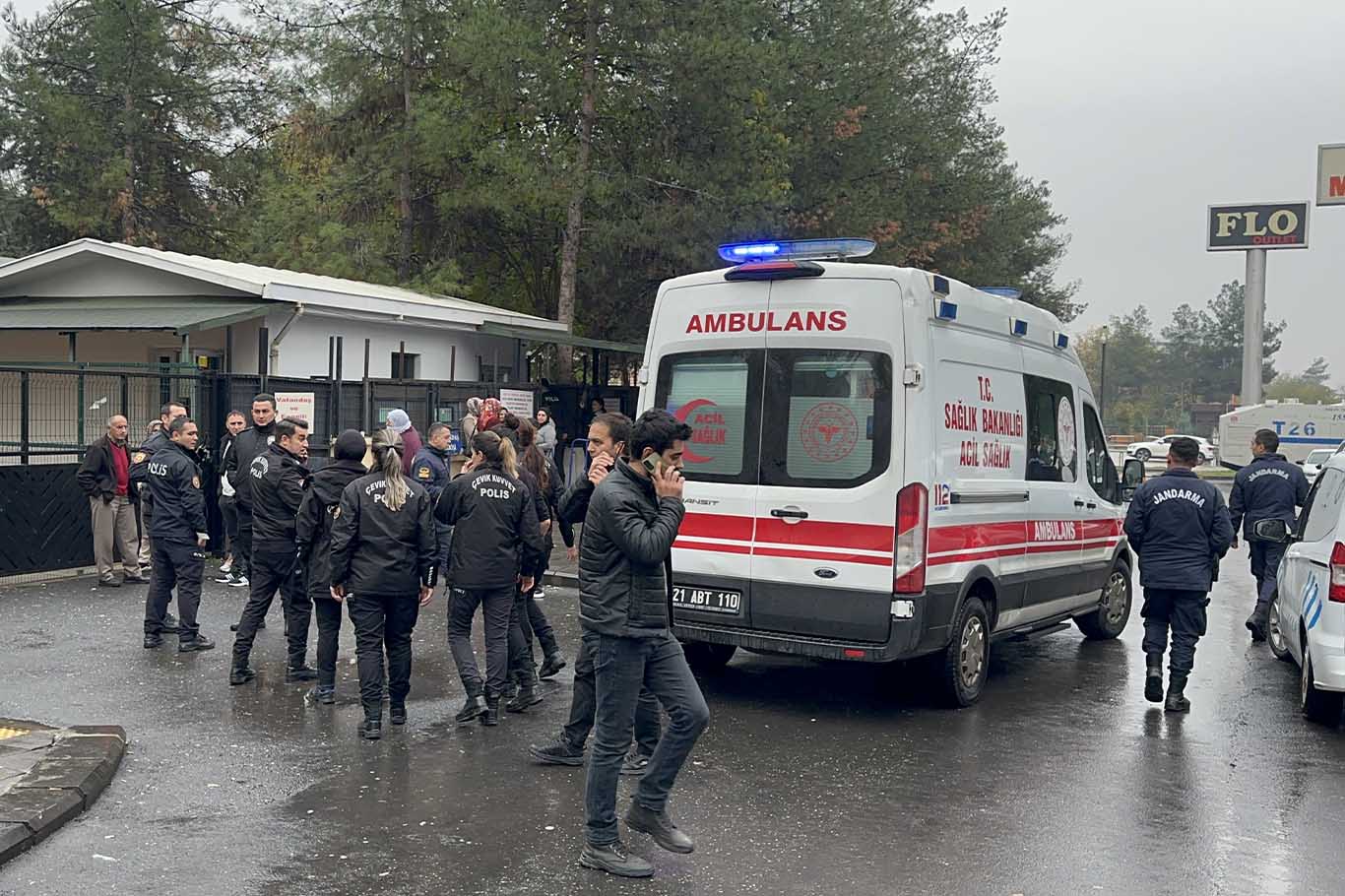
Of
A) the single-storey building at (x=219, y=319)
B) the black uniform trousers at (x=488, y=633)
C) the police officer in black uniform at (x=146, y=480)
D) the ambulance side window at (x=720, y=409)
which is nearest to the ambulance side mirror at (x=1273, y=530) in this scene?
the ambulance side window at (x=720, y=409)

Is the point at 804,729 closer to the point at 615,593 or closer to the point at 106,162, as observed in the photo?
the point at 615,593

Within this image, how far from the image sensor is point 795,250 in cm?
866

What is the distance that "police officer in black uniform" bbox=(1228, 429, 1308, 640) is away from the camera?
11211 mm

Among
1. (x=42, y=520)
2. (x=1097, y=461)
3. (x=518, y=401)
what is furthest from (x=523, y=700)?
(x=518, y=401)

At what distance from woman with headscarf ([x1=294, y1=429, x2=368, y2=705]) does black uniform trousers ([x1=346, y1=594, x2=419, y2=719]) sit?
54 cm

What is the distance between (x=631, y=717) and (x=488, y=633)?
258 cm

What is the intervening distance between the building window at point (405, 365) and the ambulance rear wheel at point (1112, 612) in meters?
13.1

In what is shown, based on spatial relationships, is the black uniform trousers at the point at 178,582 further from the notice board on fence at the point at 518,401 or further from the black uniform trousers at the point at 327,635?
the notice board on fence at the point at 518,401

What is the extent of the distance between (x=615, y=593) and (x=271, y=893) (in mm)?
1728

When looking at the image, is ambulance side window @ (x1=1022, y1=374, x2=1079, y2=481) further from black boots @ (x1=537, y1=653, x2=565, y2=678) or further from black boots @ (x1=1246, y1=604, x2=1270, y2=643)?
black boots @ (x1=537, y1=653, x2=565, y2=678)

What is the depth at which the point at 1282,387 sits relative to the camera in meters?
161

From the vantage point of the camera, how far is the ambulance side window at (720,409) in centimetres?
840

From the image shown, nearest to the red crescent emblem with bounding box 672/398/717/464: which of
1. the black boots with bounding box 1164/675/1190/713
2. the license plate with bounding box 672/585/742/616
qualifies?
the license plate with bounding box 672/585/742/616

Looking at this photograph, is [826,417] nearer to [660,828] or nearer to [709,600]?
[709,600]
